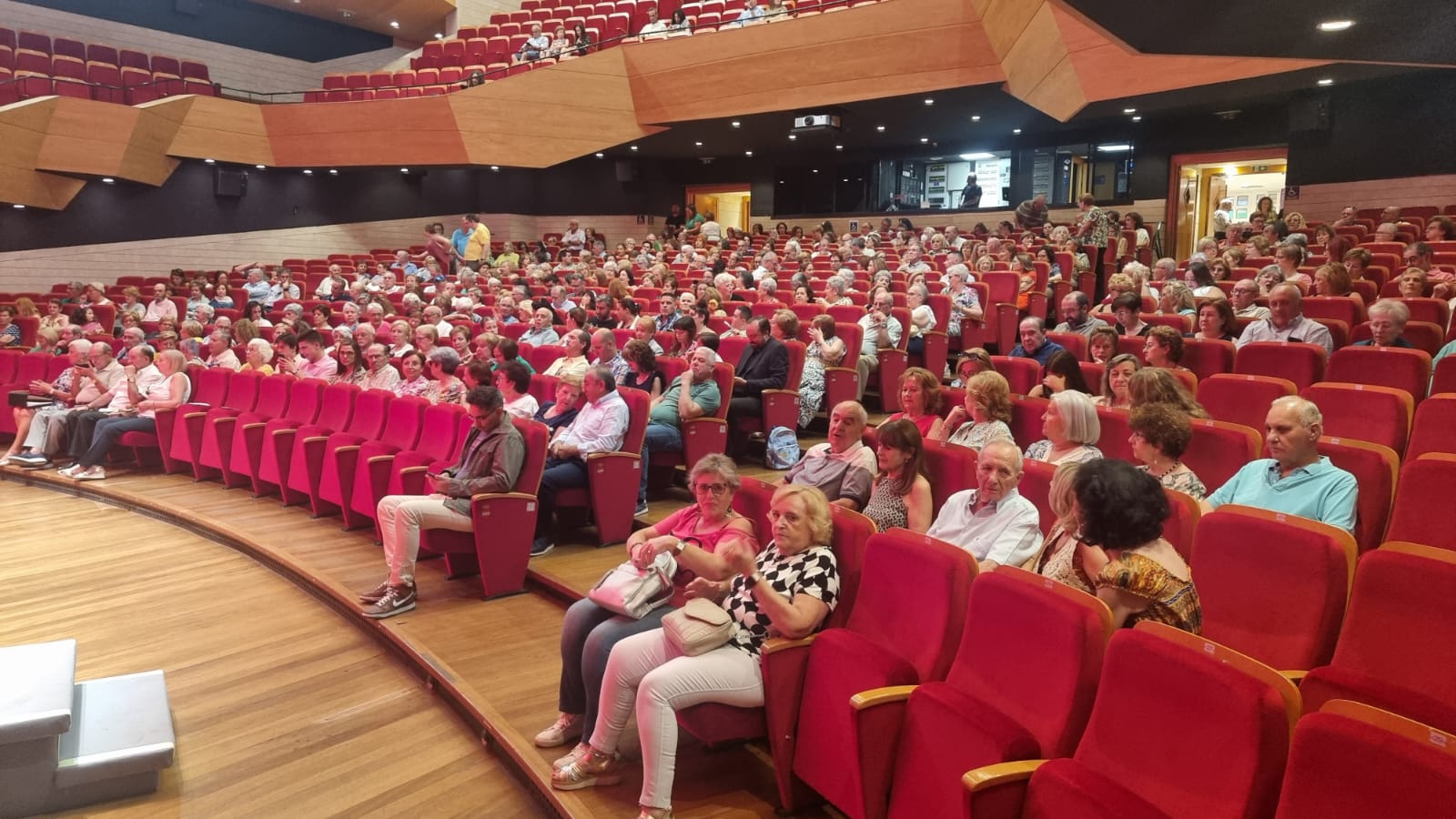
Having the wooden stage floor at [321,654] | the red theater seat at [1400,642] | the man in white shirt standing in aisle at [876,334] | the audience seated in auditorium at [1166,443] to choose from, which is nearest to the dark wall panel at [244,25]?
the wooden stage floor at [321,654]

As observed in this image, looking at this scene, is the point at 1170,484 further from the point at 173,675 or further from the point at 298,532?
the point at 298,532

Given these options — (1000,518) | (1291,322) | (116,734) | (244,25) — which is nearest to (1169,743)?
(1000,518)

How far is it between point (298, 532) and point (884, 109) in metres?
4.67

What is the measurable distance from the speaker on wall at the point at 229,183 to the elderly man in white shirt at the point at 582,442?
5740 millimetres

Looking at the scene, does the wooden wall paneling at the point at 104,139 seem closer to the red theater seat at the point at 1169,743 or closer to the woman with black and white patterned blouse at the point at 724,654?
the woman with black and white patterned blouse at the point at 724,654

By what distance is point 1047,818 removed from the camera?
79cm

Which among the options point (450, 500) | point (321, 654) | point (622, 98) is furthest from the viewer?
point (622, 98)

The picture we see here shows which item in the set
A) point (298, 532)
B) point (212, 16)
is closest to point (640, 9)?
point (212, 16)

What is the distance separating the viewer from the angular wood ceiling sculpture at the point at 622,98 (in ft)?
15.5

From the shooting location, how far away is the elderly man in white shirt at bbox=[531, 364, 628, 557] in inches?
82.0

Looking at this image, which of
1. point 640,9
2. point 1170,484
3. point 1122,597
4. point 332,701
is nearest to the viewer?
point 1122,597

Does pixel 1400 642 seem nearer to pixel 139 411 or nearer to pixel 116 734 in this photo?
pixel 116 734

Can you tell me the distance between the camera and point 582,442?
210 cm

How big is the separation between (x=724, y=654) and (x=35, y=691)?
3.30 ft
